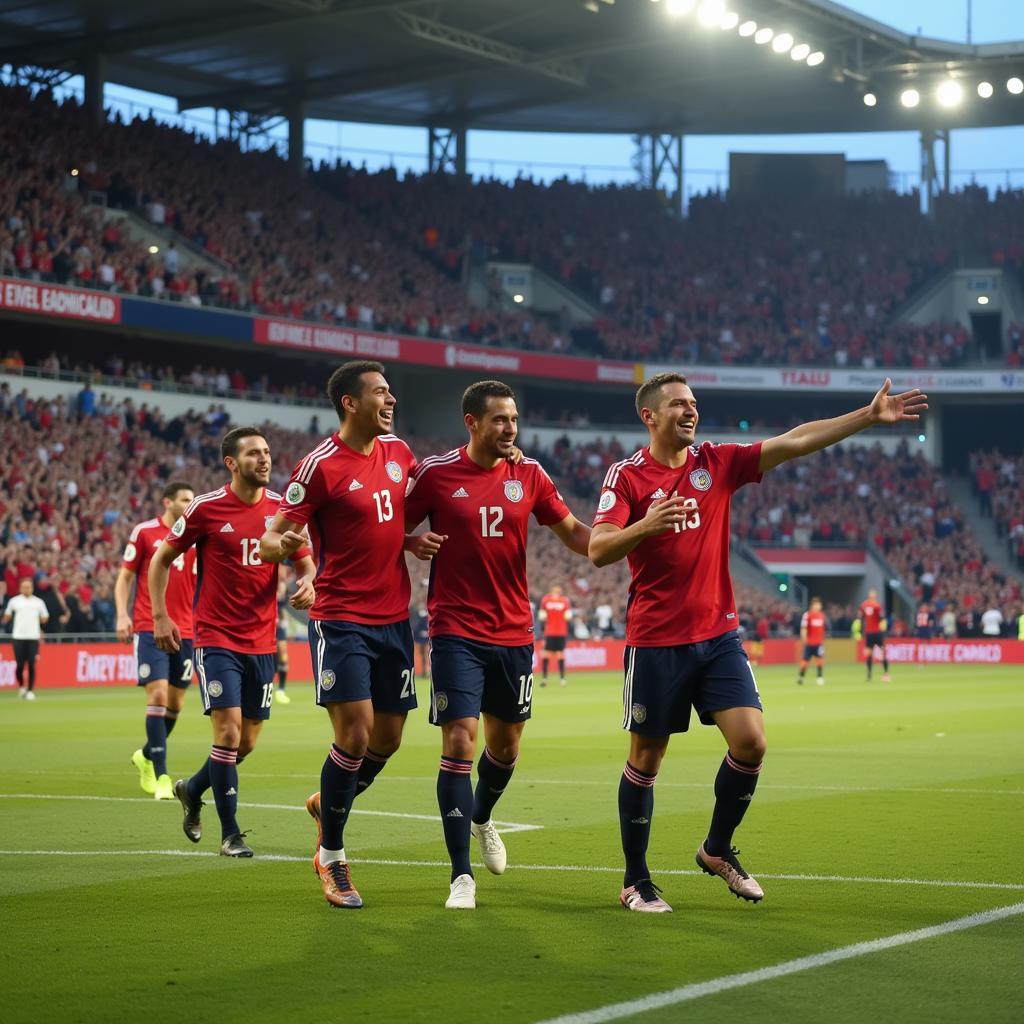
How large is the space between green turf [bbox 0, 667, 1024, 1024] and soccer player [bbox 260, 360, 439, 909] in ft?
2.48

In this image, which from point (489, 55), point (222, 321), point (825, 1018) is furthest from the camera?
point (489, 55)

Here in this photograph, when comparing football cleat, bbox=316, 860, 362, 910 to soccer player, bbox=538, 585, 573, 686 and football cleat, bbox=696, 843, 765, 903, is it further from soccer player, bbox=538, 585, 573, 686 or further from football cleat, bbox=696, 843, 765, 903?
soccer player, bbox=538, 585, 573, 686

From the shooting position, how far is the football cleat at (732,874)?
26.1 ft

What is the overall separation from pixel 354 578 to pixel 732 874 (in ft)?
7.72

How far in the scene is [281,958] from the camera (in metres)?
6.72

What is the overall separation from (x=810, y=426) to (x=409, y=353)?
43.3 metres

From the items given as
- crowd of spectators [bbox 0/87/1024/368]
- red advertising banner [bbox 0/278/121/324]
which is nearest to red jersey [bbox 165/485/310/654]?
red advertising banner [bbox 0/278/121/324]

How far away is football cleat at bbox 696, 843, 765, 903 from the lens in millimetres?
7961

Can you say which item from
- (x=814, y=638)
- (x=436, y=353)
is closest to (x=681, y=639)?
(x=814, y=638)

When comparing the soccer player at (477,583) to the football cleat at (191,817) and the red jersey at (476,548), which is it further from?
the football cleat at (191,817)

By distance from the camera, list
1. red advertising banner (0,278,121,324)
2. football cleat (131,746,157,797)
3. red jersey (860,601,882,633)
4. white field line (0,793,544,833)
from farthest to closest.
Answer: red jersey (860,601,882,633), red advertising banner (0,278,121,324), football cleat (131,746,157,797), white field line (0,793,544,833)

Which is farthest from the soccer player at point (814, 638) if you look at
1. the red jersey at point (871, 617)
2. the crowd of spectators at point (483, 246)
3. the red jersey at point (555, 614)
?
the crowd of spectators at point (483, 246)

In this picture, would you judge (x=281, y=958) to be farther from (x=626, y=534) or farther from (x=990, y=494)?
(x=990, y=494)

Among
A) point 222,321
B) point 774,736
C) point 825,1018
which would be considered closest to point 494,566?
point 825,1018
